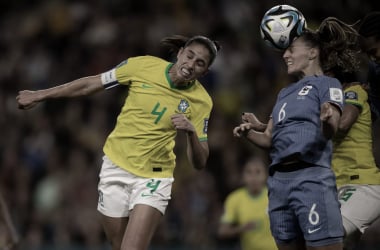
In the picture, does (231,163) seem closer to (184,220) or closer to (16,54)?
(184,220)

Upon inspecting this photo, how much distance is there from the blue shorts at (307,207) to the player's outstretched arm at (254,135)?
9.8 inches

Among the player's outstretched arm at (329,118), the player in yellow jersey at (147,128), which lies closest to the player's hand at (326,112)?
the player's outstretched arm at (329,118)

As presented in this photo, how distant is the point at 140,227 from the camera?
653 centimetres

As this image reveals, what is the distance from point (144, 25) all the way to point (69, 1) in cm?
158

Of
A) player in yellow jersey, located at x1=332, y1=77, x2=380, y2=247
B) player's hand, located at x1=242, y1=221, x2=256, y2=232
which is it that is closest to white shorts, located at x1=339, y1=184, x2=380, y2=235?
player in yellow jersey, located at x1=332, y1=77, x2=380, y2=247

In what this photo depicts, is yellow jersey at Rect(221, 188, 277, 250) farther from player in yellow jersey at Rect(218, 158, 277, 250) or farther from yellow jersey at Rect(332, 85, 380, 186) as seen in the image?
yellow jersey at Rect(332, 85, 380, 186)

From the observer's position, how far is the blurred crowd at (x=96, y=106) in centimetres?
1124

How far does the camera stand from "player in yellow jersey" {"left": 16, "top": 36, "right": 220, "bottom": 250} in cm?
677

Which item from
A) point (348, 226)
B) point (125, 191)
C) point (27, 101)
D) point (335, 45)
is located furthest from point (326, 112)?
point (27, 101)

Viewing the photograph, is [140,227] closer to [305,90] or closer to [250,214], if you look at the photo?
[305,90]

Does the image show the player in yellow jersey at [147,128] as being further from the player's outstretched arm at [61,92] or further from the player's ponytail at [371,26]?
the player's ponytail at [371,26]

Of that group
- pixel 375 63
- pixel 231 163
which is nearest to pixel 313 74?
pixel 375 63

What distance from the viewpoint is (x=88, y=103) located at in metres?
12.8

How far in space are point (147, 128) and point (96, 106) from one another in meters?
5.95
